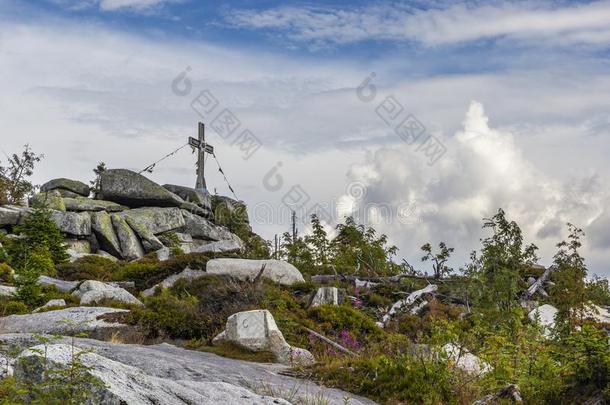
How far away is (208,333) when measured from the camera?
Answer: 1530 cm

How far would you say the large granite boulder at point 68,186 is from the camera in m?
45.2

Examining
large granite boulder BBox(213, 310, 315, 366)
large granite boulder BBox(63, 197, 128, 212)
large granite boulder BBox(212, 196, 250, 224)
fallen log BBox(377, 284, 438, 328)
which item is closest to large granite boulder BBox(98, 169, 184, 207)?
large granite boulder BBox(63, 197, 128, 212)

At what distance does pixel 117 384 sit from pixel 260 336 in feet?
24.9

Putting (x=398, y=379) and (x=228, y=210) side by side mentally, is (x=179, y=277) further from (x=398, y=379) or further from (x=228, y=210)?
(x=228, y=210)

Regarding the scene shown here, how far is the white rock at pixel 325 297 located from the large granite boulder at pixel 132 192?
2481cm

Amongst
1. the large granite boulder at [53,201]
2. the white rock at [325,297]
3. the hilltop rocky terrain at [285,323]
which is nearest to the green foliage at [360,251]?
the hilltop rocky terrain at [285,323]

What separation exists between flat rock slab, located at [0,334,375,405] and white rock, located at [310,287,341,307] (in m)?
8.81

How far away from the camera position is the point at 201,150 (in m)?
49.5

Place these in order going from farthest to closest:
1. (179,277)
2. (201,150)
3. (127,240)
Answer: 1. (201,150)
2. (127,240)
3. (179,277)

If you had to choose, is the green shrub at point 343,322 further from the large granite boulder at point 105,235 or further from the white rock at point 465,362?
the large granite boulder at point 105,235

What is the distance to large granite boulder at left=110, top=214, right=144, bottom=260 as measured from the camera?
36219 millimetres

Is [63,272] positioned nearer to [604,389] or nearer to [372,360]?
[372,360]

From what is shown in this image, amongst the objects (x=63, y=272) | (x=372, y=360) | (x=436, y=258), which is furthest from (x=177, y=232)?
(x=372, y=360)

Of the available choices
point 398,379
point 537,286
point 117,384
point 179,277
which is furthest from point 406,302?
point 117,384
